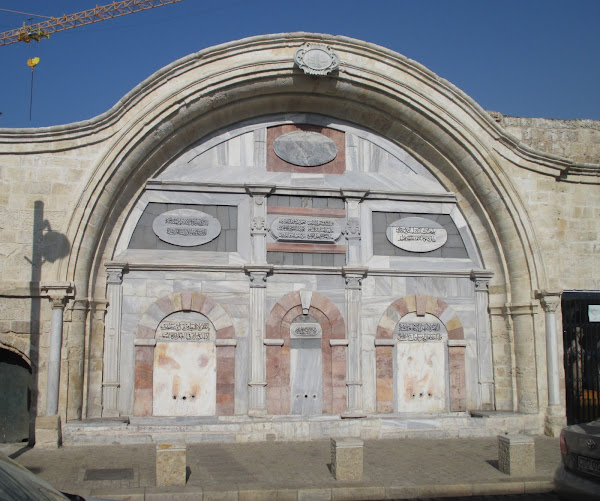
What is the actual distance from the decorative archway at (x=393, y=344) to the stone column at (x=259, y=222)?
279 cm

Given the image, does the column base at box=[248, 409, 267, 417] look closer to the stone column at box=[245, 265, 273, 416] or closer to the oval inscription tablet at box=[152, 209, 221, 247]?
the stone column at box=[245, 265, 273, 416]

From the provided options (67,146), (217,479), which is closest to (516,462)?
(217,479)

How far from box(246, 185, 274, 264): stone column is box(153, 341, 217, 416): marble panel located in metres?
2.04

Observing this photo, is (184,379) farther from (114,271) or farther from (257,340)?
(114,271)

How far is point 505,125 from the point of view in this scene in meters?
15.1

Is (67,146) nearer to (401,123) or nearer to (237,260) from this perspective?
(237,260)

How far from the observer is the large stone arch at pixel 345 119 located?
12.5 m

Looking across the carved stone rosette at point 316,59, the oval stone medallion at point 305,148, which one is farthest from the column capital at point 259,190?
the carved stone rosette at point 316,59

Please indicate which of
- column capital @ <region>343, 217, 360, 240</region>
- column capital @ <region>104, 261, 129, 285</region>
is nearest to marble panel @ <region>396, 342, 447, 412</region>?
column capital @ <region>343, 217, 360, 240</region>

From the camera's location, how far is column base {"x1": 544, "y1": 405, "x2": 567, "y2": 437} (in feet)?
42.0

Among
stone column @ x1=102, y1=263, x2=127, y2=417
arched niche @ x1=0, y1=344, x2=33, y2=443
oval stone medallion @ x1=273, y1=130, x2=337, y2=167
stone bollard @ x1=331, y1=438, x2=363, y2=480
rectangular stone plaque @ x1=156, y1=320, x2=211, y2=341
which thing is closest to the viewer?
stone bollard @ x1=331, y1=438, x2=363, y2=480

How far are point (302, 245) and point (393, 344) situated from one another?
8.88ft

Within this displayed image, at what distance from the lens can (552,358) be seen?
13.1 meters

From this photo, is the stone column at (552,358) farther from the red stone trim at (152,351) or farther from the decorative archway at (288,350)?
the red stone trim at (152,351)
